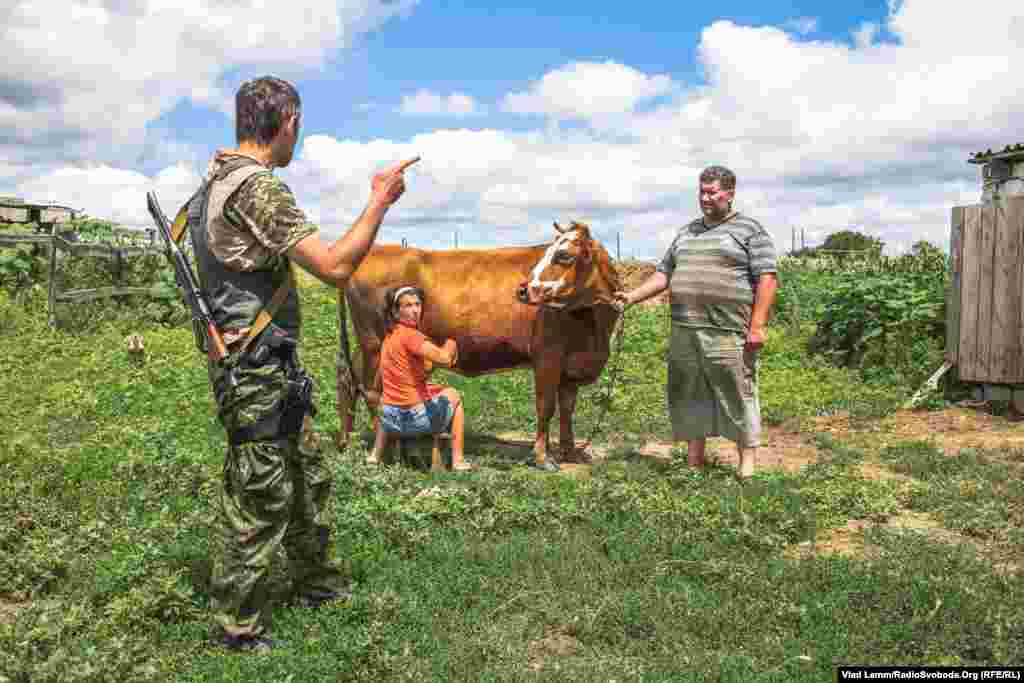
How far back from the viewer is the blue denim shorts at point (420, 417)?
8.20 meters

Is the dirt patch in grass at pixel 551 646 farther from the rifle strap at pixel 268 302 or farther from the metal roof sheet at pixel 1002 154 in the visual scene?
the metal roof sheet at pixel 1002 154

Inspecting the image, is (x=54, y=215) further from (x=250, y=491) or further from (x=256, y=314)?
(x=250, y=491)

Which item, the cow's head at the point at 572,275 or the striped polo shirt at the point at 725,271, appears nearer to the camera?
the striped polo shirt at the point at 725,271

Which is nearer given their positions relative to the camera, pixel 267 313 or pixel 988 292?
pixel 267 313

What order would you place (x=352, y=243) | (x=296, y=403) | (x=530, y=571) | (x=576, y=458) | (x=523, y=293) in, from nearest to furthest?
(x=352, y=243)
(x=296, y=403)
(x=530, y=571)
(x=523, y=293)
(x=576, y=458)

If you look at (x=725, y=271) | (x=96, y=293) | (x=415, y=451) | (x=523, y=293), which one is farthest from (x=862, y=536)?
(x=96, y=293)

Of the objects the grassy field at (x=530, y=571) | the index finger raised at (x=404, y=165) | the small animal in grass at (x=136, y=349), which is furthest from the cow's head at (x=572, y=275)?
the small animal in grass at (x=136, y=349)

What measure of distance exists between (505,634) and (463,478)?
121 inches

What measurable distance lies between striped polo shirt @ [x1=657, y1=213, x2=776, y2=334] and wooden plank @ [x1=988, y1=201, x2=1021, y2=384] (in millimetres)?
5925

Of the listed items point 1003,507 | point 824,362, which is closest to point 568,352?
point 1003,507

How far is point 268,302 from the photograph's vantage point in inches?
172

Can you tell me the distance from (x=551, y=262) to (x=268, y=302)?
13.2 ft

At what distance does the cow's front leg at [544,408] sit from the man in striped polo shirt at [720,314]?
1.32 meters

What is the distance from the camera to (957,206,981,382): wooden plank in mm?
12008
